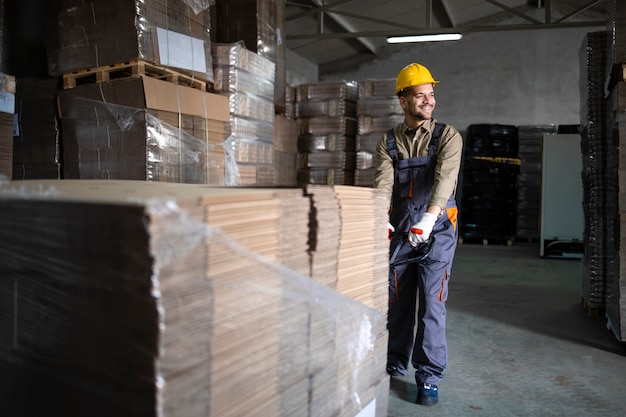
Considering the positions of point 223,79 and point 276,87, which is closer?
point 223,79

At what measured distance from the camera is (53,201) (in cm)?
137

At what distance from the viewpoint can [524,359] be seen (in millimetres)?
4375

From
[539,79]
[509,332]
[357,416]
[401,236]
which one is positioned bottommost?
[509,332]

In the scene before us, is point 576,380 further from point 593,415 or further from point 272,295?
point 272,295

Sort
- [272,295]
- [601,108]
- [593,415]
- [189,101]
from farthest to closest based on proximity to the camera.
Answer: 1. [601,108]
2. [189,101]
3. [593,415]
4. [272,295]

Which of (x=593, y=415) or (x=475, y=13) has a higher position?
(x=475, y=13)

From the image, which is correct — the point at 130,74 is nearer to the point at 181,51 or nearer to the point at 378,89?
the point at 181,51

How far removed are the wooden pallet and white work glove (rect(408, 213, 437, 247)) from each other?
8.95ft

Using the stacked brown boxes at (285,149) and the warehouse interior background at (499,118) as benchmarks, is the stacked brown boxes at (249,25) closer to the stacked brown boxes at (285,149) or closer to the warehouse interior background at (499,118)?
the stacked brown boxes at (285,149)

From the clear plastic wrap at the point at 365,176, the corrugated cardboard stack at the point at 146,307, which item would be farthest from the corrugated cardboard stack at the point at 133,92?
the clear plastic wrap at the point at 365,176

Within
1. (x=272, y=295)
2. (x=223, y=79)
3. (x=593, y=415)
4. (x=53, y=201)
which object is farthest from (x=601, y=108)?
(x=53, y=201)

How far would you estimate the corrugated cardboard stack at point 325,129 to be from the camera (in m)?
8.37

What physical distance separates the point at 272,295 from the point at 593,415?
269 cm

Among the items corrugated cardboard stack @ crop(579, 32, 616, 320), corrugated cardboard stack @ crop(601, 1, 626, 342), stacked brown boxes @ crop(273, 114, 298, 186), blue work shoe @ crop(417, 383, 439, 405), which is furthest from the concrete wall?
blue work shoe @ crop(417, 383, 439, 405)
